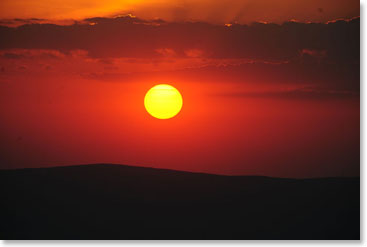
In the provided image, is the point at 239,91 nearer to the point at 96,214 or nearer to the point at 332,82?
the point at 332,82

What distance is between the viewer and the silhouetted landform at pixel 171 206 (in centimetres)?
729

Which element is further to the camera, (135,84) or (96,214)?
(135,84)

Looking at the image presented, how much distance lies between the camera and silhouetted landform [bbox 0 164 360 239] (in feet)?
23.9

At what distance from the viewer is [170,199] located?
24.7ft

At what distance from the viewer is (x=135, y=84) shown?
795 cm

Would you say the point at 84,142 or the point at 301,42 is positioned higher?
→ the point at 301,42

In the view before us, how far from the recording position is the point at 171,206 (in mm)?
7473

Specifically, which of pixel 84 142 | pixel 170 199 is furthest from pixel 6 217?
pixel 170 199

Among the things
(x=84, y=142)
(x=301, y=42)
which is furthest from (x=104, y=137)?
(x=301, y=42)

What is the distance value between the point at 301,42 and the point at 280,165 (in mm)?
1524

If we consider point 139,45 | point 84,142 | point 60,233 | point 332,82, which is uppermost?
point 139,45

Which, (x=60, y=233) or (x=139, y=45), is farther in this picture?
(x=139, y=45)

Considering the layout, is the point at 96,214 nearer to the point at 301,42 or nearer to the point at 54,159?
the point at 54,159

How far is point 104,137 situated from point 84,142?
25cm
